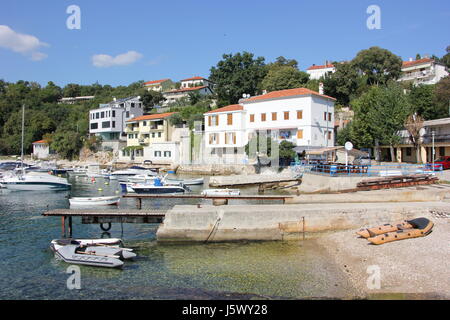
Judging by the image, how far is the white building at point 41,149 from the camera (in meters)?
91.4

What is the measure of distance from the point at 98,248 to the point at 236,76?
6200 centimetres

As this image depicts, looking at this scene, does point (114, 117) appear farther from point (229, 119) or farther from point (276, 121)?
point (276, 121)

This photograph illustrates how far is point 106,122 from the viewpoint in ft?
274

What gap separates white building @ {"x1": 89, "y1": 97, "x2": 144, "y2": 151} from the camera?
82.7m

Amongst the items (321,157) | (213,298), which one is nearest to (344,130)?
(321,157)

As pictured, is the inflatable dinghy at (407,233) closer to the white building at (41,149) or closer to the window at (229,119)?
the window at (229,119)

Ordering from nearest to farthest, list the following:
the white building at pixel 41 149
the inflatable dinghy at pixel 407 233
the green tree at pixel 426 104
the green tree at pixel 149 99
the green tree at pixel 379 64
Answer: the inflatable dinghy at pixel 407 233 → the green tree at pixel 426 104 → the green tree at pixel 379 64 → the green tree at pixel 149 99 → the white building at pixel 41 149

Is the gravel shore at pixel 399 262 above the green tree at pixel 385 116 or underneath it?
underneath

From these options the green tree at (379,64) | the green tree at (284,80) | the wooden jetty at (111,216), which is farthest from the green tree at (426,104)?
the wooden jetty at (111,216)

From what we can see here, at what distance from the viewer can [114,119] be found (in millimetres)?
82625

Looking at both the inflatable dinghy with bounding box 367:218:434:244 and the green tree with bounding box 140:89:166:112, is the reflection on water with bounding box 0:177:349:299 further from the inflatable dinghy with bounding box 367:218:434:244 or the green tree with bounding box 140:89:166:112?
the green tree with bounding box 140:89:166:112

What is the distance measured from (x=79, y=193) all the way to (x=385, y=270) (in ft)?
115

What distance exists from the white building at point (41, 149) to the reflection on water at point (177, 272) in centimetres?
7758

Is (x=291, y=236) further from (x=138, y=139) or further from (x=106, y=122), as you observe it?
(x=106, y=122)
